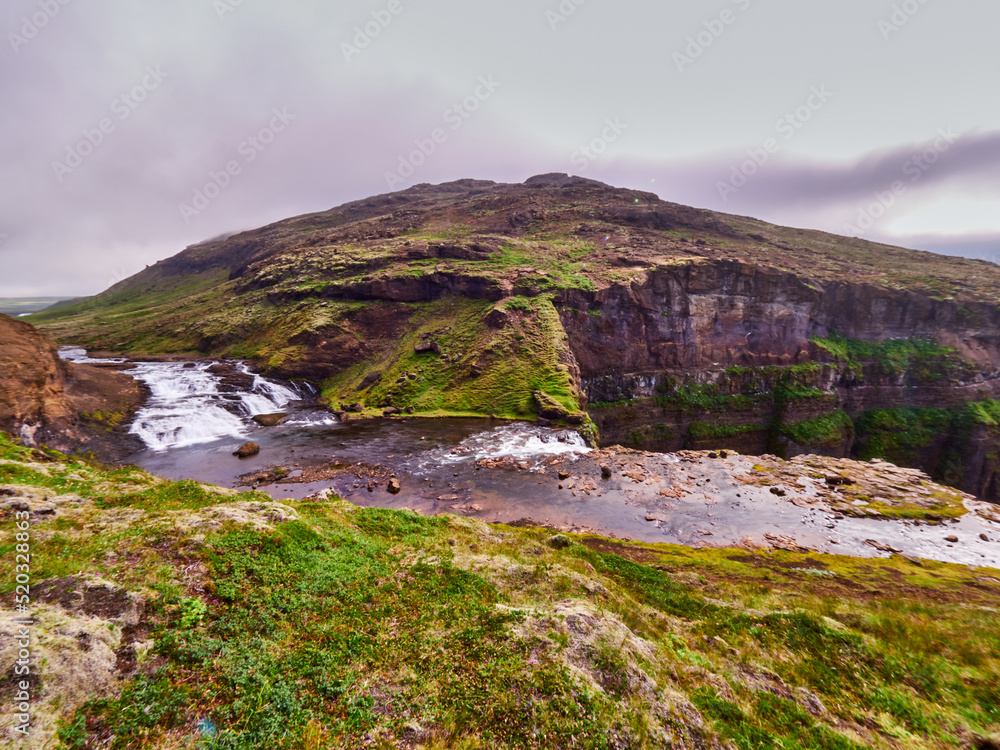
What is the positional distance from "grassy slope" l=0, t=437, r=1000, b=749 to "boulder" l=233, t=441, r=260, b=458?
17357mm

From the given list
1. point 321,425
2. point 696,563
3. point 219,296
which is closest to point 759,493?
point 696,563

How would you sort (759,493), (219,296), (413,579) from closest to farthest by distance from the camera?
(413,579)
(759,493)
(219,296)

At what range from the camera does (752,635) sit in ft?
34.5

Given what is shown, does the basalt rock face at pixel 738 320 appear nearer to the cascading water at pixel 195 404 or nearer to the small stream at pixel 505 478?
the small stream at pixel 505 478

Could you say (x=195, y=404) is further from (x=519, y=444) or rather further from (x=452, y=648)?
(x=452, y=648)

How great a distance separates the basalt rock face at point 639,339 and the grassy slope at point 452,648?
101ft

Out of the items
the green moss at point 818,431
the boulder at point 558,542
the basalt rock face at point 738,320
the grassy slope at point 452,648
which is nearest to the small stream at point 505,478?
the boulder at point 558,542

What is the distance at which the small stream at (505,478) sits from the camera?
23.2 meters

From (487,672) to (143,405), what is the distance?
161 ft

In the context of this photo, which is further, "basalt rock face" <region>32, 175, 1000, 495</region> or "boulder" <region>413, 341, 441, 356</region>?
"boulder" <region>413, 341, 441, 356</region>

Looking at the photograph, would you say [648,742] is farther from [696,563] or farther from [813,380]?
[813,380]

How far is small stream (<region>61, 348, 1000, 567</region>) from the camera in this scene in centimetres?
2316

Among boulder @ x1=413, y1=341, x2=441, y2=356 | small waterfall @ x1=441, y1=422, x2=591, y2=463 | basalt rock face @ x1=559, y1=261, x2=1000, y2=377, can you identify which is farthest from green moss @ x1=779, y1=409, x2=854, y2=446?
boulder @ x1=413, y1=341, x2=441, y2=356

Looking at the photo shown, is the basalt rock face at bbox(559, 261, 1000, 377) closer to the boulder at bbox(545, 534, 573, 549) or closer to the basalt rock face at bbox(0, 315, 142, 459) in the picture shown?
the boulder at bbox(545, 534, 573, 549)
